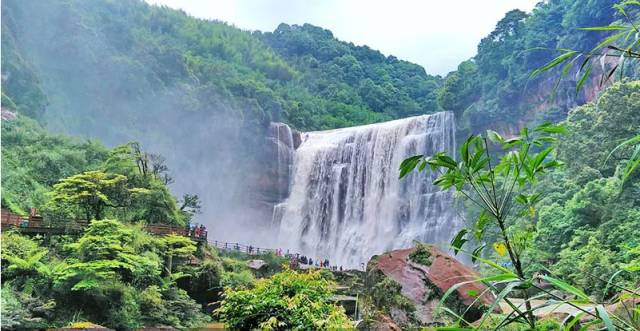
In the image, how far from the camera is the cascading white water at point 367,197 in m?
A: 23.7

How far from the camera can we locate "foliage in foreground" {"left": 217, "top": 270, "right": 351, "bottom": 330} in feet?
13.9

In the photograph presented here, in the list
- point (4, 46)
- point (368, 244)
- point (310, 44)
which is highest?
point (310, 44)

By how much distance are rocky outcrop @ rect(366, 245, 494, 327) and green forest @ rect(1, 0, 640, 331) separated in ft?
0.13

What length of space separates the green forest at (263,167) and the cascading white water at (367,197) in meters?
1.96

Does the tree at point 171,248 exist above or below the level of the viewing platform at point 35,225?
below

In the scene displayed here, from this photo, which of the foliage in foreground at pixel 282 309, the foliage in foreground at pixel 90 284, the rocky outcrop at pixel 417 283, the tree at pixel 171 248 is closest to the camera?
the foliage in foreground at pixel 282 309

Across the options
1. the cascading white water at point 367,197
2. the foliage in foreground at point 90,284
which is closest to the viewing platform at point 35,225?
the foliage in foreground at point 90,284

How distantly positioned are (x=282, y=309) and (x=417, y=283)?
3799 millimetres

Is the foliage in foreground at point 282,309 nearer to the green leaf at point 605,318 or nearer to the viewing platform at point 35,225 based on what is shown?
the green leaf at point 605,318

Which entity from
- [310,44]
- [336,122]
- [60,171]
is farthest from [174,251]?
[310,44]

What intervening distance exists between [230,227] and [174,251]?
15388 millimetres

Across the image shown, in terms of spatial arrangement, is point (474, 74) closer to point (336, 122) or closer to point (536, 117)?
point (536, 117)

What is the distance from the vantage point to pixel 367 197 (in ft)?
82.4

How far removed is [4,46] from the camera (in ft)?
Answer: 69.0
